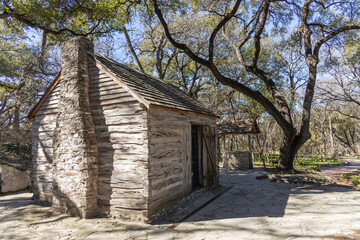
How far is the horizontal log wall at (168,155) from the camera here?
5508 mm

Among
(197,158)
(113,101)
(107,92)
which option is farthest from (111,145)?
(197,158)

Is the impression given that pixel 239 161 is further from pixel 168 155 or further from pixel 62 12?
pixel 62 12

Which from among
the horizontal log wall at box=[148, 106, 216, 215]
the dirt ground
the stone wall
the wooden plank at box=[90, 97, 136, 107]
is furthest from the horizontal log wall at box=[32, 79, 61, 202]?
the stone wall

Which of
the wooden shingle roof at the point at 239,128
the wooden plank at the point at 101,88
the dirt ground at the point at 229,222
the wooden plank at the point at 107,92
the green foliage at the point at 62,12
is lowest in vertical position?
the dirt ground at the point at 229,222

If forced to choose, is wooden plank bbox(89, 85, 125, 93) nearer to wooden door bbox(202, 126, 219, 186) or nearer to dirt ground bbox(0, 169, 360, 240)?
dirt ground bbox(0, 169, 360, 240)

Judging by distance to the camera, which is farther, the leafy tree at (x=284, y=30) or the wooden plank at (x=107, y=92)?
the leafy tree at (x=284, y=30)

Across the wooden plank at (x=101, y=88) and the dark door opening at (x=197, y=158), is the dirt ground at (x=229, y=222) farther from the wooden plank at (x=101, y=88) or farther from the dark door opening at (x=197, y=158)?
the wooden plank at (x=101, y=88)

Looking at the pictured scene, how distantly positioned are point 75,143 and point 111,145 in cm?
101

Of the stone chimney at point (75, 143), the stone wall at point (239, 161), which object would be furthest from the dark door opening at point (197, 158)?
the stone wall at point (239, 161)

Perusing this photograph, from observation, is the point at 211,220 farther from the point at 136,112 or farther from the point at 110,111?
the point at 110,111

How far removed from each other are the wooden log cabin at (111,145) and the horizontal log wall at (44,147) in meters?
1.29

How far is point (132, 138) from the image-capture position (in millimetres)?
5570

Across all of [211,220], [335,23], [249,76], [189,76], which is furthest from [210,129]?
[189,76]

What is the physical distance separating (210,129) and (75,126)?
17.0 feet
